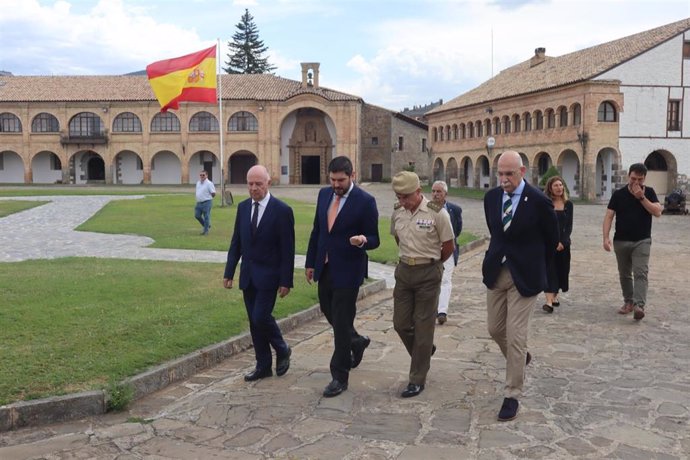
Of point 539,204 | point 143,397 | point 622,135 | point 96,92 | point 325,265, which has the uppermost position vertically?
point 96,92

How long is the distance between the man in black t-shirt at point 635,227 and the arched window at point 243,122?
4779cm

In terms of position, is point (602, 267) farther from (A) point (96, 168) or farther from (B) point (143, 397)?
(A) point (96, 168)

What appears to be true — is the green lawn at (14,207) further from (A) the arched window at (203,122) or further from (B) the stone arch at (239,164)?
(B) the stone arch at (239,164)

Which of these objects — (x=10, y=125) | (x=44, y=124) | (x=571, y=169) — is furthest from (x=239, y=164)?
(x=571, y=169)

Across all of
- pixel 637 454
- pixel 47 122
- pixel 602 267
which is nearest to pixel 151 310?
pixel 637 454

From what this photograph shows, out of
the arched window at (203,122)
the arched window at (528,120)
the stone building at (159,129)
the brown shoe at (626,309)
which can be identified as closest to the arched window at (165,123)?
the stone building at (159,129)

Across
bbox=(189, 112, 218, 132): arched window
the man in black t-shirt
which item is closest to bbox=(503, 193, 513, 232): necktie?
the man in black t-shirt

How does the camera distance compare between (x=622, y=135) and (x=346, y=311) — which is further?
(x=622, y=135)

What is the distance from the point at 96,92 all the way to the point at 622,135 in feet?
130

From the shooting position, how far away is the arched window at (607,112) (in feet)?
128

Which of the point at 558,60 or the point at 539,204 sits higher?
the point at 558,60

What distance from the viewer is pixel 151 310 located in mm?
7871

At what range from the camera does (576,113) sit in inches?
1563

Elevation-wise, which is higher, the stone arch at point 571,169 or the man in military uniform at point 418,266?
the stone arch at point 571,169
